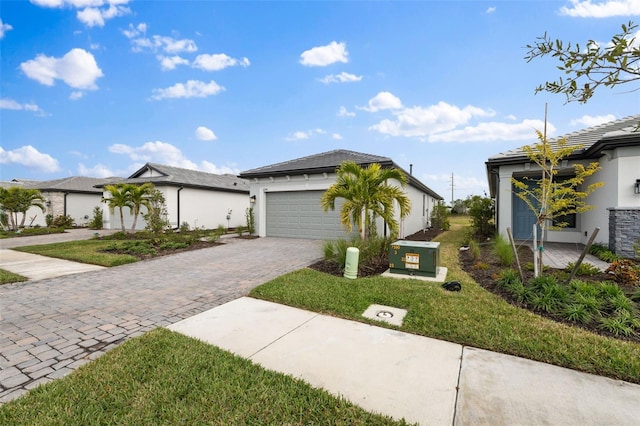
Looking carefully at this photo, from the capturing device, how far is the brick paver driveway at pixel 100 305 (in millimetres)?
2869

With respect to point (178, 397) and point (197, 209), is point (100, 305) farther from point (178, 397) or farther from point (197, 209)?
point (197, 209)

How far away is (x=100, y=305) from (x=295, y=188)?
29.6ft

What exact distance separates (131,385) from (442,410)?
103 inches

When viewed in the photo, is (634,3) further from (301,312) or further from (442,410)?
(301,312)

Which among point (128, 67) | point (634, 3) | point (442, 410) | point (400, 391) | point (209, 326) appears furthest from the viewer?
point (128, 67)

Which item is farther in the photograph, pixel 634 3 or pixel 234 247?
pixel 234 247

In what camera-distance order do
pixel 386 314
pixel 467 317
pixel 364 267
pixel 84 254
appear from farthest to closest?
pixel 84 254
pixel 364 267
pixel 386 314
pixel 467 317

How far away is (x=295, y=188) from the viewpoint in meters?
12.7

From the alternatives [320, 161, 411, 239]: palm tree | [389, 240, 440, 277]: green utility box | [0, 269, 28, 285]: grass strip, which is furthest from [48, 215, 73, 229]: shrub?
[389, 240, 440, 277]: green utility box

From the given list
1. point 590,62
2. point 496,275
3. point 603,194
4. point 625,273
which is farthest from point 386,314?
point 603,194

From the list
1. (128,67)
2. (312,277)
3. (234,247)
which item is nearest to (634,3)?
(312,277)

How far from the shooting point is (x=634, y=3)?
1.50m

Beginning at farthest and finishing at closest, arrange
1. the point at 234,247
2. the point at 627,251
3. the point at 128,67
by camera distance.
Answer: the point at 128,67 → the point at 234,247 → the point at 627,251

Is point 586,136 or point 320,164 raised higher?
point 586,136
